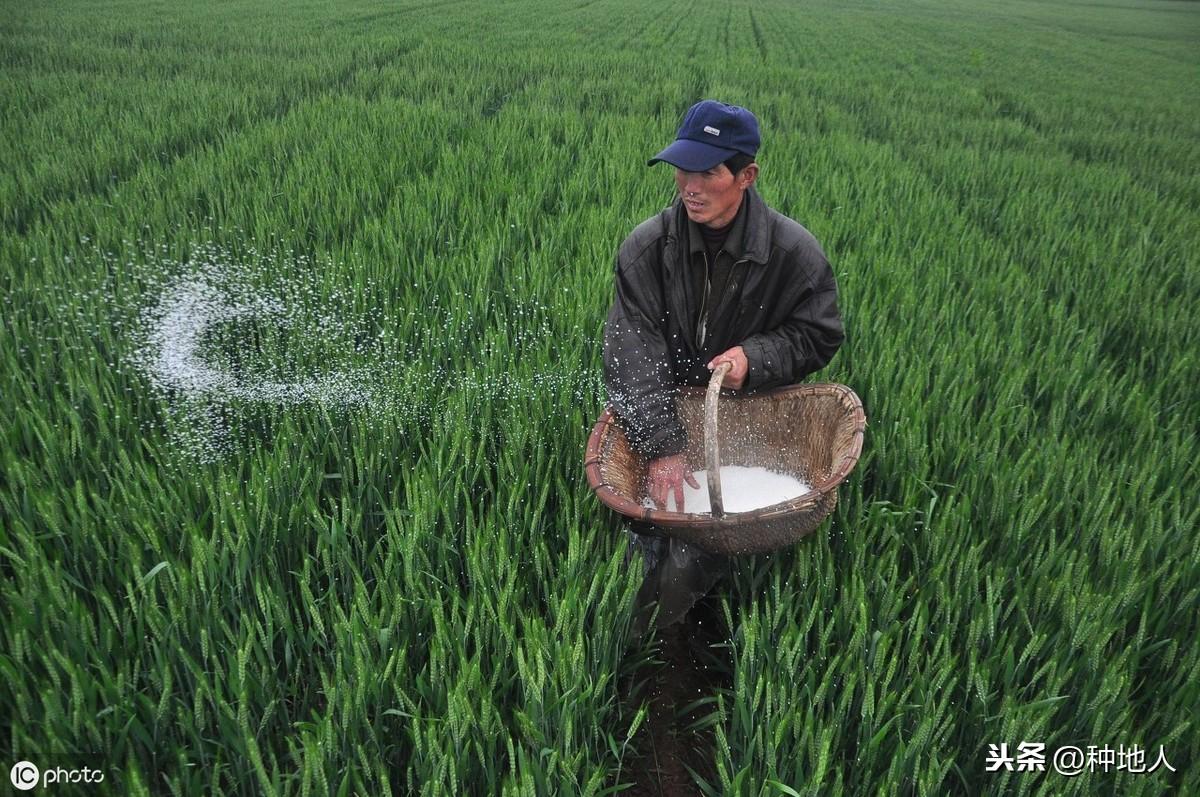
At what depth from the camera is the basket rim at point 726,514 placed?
122cm

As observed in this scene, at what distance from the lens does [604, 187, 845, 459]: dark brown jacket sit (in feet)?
5.10

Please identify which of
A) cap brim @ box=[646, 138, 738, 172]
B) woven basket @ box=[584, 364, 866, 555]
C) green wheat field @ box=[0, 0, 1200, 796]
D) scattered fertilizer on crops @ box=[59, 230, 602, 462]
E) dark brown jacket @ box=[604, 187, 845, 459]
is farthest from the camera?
scattered fertilizer on crops @ box=[59, 230, 602, 462]

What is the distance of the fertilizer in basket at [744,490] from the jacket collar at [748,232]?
0.52 meters

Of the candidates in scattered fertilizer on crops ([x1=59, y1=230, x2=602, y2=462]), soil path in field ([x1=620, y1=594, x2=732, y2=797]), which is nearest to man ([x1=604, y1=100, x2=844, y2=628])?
soil path in field ([x1=620, y1=594, x2=732, y2=797])

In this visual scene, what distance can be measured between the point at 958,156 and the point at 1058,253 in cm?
195

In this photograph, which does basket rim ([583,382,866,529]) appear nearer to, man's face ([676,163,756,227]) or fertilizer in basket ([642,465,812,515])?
fertilizer in basket ([642,465,812,515])

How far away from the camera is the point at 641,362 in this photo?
5.15 feet

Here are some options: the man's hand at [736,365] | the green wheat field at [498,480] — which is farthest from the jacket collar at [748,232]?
the green wheat field at [498,480]

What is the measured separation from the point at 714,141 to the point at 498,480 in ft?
2.96

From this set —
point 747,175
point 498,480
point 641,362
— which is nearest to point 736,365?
point 641,362

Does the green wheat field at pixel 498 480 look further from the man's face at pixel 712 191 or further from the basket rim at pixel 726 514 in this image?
the man's face at pixel 712 191

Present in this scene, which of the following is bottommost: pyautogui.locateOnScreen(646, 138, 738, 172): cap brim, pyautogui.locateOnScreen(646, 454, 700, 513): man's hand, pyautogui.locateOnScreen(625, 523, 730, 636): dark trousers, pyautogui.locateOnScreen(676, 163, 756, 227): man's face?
pyautogui.locateOnScreen(625, 523, 730, 636): dark trousers

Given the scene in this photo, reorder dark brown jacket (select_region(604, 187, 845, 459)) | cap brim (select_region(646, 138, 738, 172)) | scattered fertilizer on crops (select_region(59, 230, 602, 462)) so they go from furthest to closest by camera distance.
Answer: scattered fertilizer on crops (select_region(59, 230, 602, 462)) → dark brown jacket (select_region(604, 187, 845, 459)) → cap brim (select_region(646, 138, 738, 172))

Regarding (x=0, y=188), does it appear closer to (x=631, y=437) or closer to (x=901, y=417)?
(x=631, y=437)
